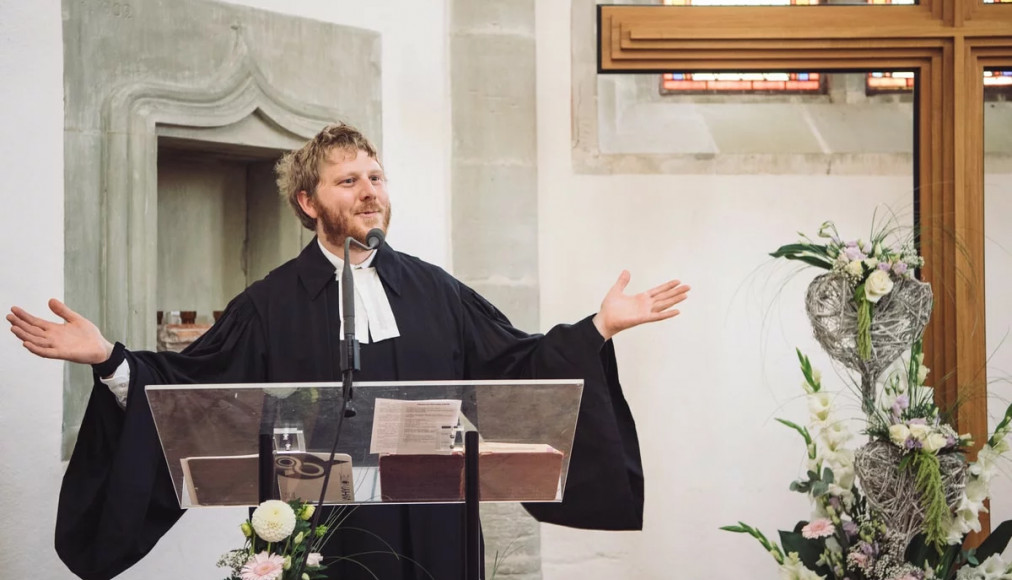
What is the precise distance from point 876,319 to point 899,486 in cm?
59

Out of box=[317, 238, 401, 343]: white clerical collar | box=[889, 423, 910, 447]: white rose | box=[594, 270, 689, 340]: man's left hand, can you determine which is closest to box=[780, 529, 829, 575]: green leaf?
box=[889, 423, 910, 447]: white rose

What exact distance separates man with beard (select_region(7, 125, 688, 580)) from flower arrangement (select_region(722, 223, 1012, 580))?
104 centimetres

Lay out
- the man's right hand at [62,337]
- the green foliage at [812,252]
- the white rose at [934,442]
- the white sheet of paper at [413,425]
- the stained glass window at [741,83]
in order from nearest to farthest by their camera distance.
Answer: the white sheet of paper at [413,425] → the man's right hand at [62,337] → the white rose at [934,442] → the green foliage at [812,252] → the stained glass window at [741,83]

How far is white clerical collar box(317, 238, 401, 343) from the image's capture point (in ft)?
11.1

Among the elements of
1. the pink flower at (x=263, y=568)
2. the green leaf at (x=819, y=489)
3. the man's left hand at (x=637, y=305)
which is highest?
the man's left hand at (x=637, y=305)

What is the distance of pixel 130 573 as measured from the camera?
436cm

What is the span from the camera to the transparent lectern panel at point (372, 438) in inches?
96.8

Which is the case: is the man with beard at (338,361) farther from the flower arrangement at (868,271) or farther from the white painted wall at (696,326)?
the white painted wall at (696,326)

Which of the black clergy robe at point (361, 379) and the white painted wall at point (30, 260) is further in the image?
the white painted wall at point (30, 260)

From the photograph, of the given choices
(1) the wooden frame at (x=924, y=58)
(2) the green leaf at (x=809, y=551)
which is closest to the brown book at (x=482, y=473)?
(2) the green leaf at (x=809, y=551)

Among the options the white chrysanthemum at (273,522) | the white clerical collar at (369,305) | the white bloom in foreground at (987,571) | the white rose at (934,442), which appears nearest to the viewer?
the white chrysanthemum at (273,522)

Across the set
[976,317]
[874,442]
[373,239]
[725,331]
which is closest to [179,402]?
[373,239]

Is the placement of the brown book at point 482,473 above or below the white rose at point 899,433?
above

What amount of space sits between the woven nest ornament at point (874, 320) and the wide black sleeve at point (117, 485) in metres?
2.24
